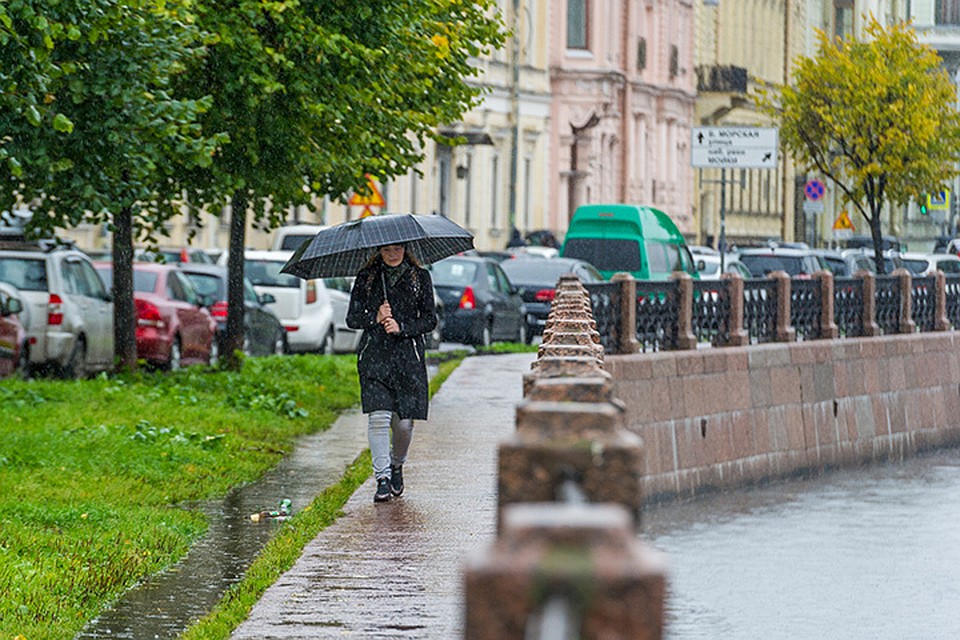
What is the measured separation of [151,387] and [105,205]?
290 centimetres

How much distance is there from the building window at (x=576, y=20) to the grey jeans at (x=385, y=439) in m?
54.5

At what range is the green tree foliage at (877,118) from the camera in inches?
1752

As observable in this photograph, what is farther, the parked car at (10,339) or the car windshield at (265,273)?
the car windshield at (265,273)

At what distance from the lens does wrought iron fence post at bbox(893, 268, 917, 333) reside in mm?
25875

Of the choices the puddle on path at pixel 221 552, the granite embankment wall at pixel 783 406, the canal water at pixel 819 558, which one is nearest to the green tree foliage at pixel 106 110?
the puddle on path at pixel 221 552

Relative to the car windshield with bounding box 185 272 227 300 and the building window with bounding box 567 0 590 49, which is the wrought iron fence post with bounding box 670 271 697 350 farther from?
the building window with bounding box 567 0 590 49

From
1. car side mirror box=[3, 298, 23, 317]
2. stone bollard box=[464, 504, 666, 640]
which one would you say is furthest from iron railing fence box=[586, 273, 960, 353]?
stone bollard box=[464, 504, 666, 640]

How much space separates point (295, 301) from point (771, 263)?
13778 mm

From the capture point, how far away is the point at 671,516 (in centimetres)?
1794

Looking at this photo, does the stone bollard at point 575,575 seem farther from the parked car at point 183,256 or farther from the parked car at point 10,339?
the parked car at point 183,256

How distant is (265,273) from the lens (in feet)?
102

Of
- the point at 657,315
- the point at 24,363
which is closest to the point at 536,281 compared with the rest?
the point at 24,363

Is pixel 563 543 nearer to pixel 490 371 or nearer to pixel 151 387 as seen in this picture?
pixel 151 387

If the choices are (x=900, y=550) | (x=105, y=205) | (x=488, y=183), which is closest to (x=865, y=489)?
(x=900, y=550)
